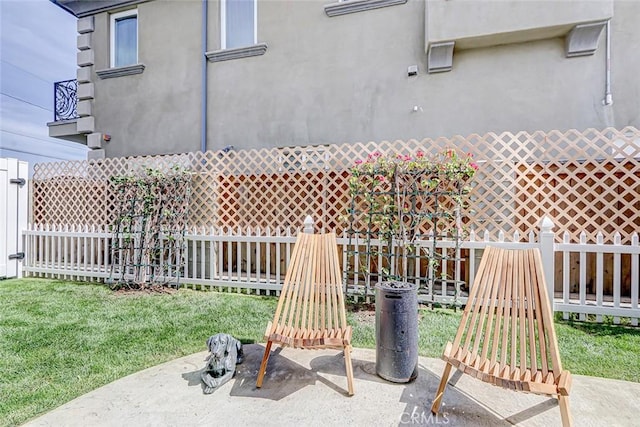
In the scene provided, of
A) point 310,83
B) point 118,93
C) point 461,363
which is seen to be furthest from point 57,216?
point 461,363

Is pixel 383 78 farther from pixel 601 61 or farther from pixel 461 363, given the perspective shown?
pixel 461 363

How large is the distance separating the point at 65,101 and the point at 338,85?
815 centimetres

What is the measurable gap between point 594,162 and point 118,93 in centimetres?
989

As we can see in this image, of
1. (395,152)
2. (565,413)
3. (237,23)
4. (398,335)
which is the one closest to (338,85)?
(395,152)

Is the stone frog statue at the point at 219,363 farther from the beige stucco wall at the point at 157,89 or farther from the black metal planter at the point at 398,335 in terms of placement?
the beige stucco wall at the point at 157,89

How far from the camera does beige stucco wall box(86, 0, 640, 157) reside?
18.7 ft

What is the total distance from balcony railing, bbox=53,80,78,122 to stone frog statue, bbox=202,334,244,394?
9.73 meters

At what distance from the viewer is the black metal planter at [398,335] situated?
2635 millimetres

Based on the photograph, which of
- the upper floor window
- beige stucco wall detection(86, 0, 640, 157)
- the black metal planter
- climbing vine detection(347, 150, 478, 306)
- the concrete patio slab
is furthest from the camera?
the upper floor window

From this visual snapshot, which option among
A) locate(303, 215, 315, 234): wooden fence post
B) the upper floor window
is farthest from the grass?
the upper floor window

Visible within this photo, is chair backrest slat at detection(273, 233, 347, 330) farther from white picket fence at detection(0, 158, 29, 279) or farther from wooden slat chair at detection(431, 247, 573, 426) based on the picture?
white picket fence at detection(0, 158, 29, 279)

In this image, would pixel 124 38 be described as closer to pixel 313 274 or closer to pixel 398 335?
pixel 313 274

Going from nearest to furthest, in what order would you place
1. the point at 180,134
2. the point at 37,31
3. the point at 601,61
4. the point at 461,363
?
the point at 461,363
the point at 601,61
the point at 180,134
the point at 37,31

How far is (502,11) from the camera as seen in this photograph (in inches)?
221
